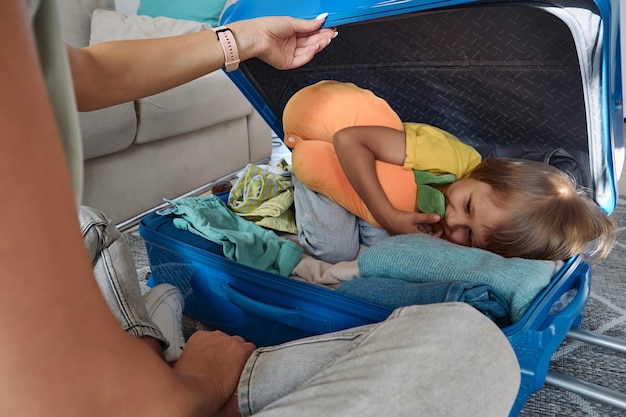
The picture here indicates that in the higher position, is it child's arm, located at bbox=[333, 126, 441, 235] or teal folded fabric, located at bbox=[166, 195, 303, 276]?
child's arm, located at bbox=[333, 126, 441, 235]

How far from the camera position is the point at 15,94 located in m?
0.24

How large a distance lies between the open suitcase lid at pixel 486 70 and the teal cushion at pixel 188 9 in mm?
873

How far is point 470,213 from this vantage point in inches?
41.9

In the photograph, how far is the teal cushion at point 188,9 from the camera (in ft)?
6.57

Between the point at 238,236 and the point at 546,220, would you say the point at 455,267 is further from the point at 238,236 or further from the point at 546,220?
the point at 238,236

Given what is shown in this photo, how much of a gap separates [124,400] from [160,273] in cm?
79

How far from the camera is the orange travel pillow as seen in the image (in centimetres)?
112

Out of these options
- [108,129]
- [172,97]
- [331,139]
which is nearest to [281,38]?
[331,139]

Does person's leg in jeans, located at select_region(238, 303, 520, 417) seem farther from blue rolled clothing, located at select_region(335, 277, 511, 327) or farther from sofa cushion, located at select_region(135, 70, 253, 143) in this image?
sofa cushion, located at select_region(135, 70, 253, 143)

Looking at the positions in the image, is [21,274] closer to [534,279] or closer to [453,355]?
[453,355]

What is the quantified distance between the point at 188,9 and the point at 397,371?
188 centimetres

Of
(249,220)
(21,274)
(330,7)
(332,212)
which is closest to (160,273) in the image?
(249,220)

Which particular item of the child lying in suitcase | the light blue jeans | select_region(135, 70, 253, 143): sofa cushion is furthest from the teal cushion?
the light blue jeans

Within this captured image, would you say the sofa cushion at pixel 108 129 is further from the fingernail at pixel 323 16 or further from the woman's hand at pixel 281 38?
the fingernail at pixel 323 16
